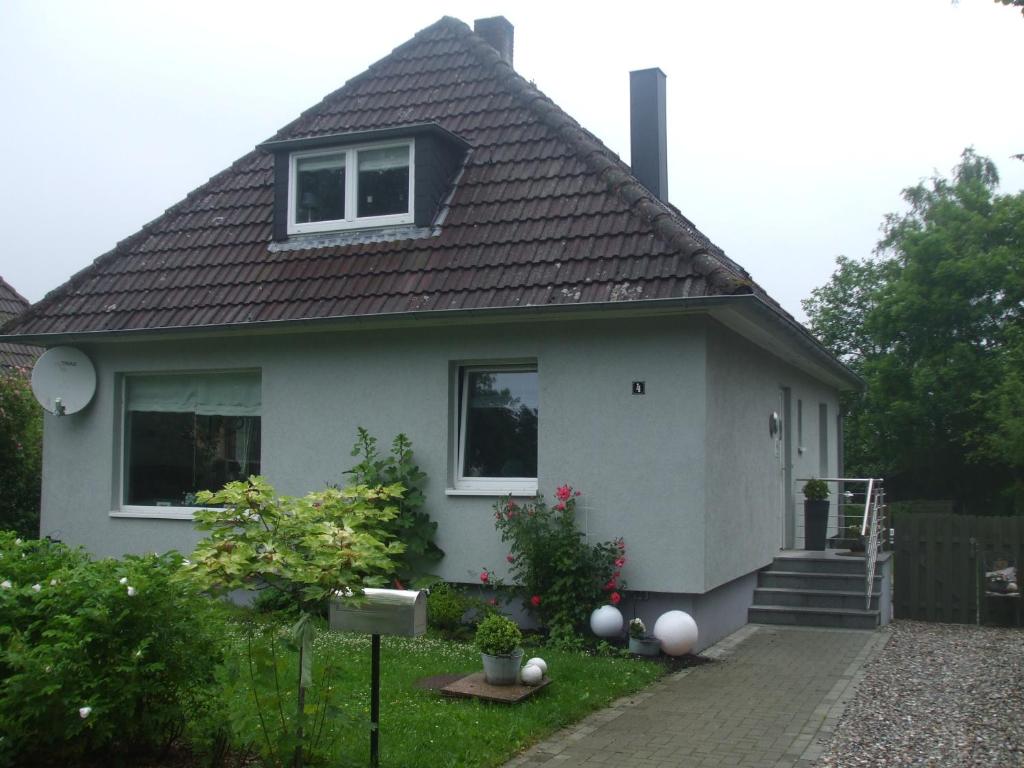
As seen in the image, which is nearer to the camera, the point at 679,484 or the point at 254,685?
the point at 254,685

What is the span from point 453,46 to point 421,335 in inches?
201

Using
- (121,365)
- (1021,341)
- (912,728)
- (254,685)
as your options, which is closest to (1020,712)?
(912,728)

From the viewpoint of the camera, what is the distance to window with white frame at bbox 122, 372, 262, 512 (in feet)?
42.4

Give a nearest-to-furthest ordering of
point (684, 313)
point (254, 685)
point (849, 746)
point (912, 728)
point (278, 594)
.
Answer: point (254, 685)
point (849, 746)
point (912, 728)
point (684, 313)
point (278, 594)

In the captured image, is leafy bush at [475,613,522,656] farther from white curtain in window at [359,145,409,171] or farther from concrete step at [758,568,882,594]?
white curtain in window at [359,145,409,171]

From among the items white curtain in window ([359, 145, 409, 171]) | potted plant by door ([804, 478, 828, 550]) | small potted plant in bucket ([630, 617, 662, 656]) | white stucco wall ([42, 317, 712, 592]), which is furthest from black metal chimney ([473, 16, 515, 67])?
small potted plant in bucket ([630, 617, 662, 656])

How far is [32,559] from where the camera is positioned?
6555 millimetres

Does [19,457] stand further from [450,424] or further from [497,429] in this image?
[497,429]

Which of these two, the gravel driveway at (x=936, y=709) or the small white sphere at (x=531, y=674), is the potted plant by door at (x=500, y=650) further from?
the gravel driveway at (x=936, y=709)

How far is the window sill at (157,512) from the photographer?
42.7ft

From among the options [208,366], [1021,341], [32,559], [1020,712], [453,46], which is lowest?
[1020,712]

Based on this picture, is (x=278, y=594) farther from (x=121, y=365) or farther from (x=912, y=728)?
(x=912, y=728)

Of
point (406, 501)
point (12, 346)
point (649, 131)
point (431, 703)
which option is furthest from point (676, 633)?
point (12, 346)

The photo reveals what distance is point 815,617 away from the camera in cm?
1284
